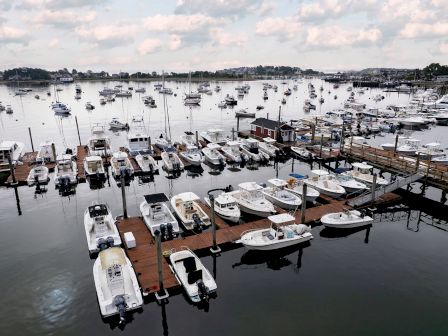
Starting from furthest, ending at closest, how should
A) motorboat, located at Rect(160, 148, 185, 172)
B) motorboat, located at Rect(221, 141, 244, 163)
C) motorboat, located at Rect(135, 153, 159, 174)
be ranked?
motorboat, located at Rect(221, 141, 244, 163) → motorboat, located at Rect(160, 148, 185, 172) → motorboat, located at Rect(135, 153, 159, 174)

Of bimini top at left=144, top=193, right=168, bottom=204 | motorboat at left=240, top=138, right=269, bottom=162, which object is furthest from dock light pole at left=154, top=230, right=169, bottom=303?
motorboat at left=240, top=138, right=269, bottom=162

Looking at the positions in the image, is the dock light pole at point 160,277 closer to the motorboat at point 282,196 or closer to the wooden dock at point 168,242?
the wooden dock at point 168,242

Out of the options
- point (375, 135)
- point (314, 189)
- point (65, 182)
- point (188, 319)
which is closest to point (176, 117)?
point (375, 135)

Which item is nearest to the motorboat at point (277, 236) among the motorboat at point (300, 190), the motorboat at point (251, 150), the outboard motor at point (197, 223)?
the outboard motor at point (197, 223)

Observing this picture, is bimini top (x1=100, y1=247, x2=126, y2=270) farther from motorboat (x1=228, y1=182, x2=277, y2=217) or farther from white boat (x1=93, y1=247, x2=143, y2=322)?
motorboat (x1=228, y1=182, x2=277, y2=217)

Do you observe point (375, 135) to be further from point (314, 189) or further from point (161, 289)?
point (161, 289)

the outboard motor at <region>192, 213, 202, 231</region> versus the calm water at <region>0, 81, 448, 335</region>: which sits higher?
the outboard motor at <region>192, 213, 202, 231</region>

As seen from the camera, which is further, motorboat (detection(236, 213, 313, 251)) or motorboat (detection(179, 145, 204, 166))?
motorboat (detection(179, 145, 204, 166))
